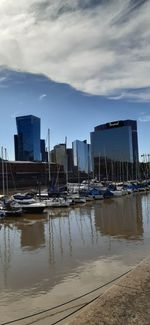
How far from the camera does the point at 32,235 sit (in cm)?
3334

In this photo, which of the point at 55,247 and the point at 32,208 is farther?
the point at 32,208

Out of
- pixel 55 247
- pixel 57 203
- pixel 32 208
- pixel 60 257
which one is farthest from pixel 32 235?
pixel 57 203

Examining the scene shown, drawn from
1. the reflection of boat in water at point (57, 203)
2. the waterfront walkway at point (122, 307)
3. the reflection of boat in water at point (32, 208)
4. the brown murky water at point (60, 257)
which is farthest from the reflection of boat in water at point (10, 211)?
the waterfront walkway at point (122, 307)

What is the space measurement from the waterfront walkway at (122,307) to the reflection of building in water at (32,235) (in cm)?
1585

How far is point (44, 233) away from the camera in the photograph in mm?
34281

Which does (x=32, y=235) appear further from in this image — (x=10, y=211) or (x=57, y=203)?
(x=57, y=203)

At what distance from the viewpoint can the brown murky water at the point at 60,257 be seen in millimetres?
15359

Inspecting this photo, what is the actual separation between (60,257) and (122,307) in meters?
13.1

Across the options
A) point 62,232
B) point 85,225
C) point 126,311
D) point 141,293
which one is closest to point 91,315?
point 126,311

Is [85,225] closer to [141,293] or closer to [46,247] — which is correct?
[46,247]

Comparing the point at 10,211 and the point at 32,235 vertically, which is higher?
the point at 10,211

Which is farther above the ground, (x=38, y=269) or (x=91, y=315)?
(x=91, y=315)

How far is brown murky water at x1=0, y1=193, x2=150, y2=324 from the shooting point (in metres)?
15.4

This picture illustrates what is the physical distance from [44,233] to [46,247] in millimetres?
7277
